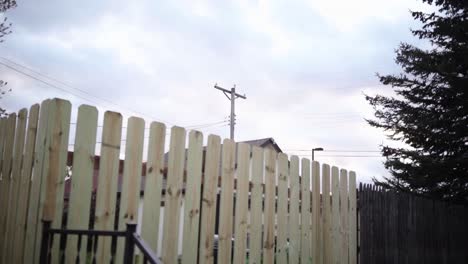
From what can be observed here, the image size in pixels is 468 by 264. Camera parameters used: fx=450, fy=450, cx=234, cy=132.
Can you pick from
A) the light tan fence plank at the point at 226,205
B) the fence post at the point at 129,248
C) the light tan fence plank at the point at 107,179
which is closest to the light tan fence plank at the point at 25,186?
the light tan fence plank at the point at 107,179

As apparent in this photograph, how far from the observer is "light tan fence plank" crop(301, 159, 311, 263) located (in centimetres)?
442

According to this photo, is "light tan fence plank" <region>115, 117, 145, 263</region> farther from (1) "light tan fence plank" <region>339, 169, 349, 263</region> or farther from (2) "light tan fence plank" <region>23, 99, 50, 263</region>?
(1) "light tan fence plank" <region>339, 169, 349, 263</region>

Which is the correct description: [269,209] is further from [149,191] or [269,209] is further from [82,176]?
[82,176]

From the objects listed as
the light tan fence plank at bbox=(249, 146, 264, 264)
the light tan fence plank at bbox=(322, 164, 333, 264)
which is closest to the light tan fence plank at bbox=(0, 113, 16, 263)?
the light tan fence plank at bbox=(249, 146, 264, 264)

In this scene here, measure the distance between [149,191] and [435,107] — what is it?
846cm

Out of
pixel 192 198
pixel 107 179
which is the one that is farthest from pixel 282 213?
pixel 107 179

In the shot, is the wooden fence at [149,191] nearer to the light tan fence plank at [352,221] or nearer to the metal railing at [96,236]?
the metal railing at [96,236]

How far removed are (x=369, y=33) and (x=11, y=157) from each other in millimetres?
8347

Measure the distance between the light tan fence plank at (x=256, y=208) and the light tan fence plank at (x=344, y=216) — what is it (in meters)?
1.46

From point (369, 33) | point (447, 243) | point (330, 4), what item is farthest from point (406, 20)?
point (447, 243)

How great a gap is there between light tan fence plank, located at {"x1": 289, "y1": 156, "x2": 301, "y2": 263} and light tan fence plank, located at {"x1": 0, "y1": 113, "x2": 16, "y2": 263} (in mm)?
2440

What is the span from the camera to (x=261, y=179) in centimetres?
402

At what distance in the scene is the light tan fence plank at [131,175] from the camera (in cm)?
300

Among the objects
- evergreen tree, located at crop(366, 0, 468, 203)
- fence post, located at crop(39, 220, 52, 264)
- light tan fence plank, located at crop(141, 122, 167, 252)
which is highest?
evergreen tree, located at crop(366, 0, 468, 203)
